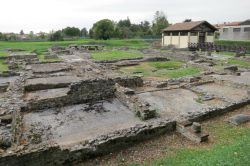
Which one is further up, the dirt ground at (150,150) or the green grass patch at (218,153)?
the green grass patch at (218,153)

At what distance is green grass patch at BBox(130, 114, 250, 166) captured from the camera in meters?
7.12

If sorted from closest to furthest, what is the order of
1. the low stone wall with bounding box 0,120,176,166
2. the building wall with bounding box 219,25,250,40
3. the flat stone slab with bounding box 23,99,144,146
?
the low stone wall with bounding box 0,120,176,166
the flat stone slab with bounding box 23,99,144,146
the building wall with bounding box 219,25,250,40

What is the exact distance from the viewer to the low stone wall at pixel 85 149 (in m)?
7.03

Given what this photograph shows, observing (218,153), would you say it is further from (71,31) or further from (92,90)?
(71,31)

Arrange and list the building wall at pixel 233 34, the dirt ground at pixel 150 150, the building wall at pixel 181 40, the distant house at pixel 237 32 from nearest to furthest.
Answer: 1. the dirt ground at pixel 150 150
2. the building wall at pixel 181 40
3. the distant house at pixel 237 32
4. the building wall at pixel 233 34

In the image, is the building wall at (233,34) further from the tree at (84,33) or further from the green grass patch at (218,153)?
the tree at (84,33)

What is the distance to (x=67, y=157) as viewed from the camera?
7.62 meters

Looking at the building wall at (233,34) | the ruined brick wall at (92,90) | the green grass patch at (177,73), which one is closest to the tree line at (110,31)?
the building wall at (233,34)

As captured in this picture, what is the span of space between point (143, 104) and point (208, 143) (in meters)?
3.64

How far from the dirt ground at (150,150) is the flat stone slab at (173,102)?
1730mm

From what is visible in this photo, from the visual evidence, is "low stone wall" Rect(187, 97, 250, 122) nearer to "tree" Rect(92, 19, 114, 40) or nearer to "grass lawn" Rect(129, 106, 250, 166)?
"grass lawn" Rect(129, 106, 250, 166)

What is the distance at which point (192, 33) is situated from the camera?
41844mm

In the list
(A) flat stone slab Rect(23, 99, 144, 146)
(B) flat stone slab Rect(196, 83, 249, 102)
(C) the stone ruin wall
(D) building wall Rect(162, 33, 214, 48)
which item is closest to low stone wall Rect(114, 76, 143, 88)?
(C) the stone ruin wall

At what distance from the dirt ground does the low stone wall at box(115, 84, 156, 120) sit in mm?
1594
